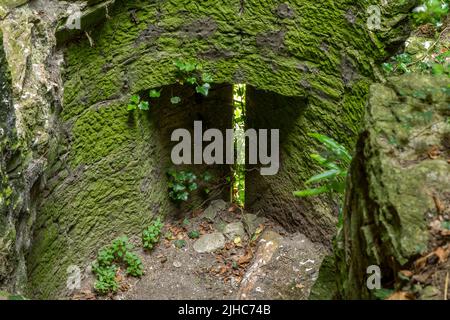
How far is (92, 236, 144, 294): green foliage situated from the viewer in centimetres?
469

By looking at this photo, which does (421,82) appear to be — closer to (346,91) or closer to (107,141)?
(346,91)

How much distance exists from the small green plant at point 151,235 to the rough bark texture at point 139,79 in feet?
0.76

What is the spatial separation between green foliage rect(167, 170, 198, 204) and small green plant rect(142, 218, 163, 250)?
32 cm

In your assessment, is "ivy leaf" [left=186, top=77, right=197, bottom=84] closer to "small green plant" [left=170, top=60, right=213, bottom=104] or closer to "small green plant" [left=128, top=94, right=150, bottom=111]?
"small green plant" [left=170, top=60, right=213, bottom=104]

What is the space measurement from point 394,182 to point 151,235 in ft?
11.6

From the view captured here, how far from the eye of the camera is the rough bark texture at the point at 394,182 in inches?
71.7

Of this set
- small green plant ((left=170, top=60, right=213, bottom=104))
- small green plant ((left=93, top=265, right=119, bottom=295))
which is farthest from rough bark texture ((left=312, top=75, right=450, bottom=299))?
small green plant ((left=93, top=265, right=119, bottom=295))

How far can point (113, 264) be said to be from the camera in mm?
4938

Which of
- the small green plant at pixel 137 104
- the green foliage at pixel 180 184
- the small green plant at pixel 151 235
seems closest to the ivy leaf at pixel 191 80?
the small green plant at pixel 137 104

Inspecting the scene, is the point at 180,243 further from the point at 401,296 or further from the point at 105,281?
the point at 401,296

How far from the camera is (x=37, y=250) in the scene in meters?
3.96

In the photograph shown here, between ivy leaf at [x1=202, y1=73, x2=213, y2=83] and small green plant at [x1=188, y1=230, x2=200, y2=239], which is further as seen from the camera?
small green plant at [x1=188, y1=230, x2=200, y2=239]

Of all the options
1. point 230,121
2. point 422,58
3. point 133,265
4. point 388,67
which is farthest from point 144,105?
point 422,58
